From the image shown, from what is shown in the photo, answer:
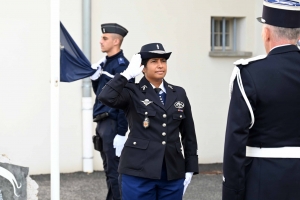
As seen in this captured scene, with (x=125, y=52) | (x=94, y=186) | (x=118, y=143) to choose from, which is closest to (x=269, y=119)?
(x=118, y=143)

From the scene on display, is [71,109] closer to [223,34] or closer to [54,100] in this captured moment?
[223,34]

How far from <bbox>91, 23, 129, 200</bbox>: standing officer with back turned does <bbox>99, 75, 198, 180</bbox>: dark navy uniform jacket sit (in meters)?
1.47

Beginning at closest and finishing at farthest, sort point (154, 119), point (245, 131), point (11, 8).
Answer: point (245, 131) < point (154, 119) < point (11, 8)

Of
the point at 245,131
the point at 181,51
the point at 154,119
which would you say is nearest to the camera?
the point at 245,131

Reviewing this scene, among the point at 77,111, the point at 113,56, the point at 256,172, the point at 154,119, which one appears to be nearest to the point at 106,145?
the point at 113,56

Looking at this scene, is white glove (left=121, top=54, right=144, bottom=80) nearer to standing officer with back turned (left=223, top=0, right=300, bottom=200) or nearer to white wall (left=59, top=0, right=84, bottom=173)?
standing officer with back turned (left=223, top=0, right=300, bottom=200)

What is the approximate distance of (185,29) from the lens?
876cm

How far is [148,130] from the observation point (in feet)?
14.3

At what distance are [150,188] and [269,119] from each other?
1.38 meters

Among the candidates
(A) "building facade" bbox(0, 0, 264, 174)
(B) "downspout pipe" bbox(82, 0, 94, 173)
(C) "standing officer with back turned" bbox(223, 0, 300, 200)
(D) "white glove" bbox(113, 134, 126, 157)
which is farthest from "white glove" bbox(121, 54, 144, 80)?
(B) "downspout pipe" bbox(82, 0, 94, 173)

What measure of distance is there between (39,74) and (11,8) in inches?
36.3

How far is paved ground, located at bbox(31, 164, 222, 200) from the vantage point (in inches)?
285

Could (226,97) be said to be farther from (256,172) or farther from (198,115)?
(256,172)

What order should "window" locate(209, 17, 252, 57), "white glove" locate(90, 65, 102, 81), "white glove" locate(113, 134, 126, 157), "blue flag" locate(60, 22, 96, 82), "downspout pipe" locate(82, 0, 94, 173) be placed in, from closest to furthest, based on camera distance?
1. "blue flag" locate(60, 22, 96, 82)
2. "white glove" locate(113, 134, 126, 157)
3. "white glove" locate(90, 65, 102, 81)
4. "downspout pipe" locate(82, 0, 94, 173)
5. "window" locate(209, 17, 252, 57)
